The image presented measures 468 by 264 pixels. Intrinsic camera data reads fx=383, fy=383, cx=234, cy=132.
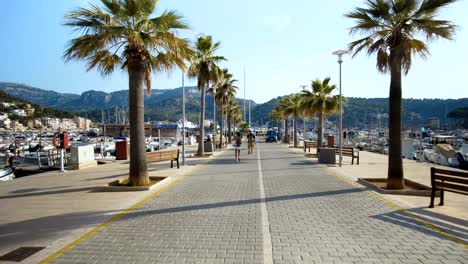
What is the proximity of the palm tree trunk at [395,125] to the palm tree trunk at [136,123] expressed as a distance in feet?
25.8

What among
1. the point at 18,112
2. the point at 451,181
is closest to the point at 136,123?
the point at 451,181

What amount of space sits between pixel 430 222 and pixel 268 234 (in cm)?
356

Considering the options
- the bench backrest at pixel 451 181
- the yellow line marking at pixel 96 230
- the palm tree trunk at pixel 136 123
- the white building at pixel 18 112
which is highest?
the white building at pixel 18 112

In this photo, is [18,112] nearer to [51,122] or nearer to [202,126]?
[51,122]

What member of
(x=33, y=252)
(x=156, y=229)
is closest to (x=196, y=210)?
(x=156, y=229)

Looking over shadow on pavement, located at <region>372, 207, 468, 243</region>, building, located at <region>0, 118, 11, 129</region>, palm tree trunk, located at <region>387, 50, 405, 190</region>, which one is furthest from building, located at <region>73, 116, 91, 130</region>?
shadow on pavement, located at <region>372, 207, 468, 243</region>

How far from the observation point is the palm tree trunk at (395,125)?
12.0m

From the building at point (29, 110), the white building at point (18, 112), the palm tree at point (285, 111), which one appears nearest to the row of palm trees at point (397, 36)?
the palm tree at point (285, 111)

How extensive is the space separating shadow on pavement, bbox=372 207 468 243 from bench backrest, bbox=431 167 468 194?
32.2 inches

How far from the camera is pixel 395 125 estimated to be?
12148mm

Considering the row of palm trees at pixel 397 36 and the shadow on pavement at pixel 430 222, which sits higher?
the row of palm trees at pixel 397 36

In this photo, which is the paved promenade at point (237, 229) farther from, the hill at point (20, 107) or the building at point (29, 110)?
the building at point (29, 110)

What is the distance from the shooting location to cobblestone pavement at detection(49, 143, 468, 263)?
19.0ft

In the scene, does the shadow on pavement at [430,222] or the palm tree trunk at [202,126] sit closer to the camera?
the shadow on pavement at [430,222]
